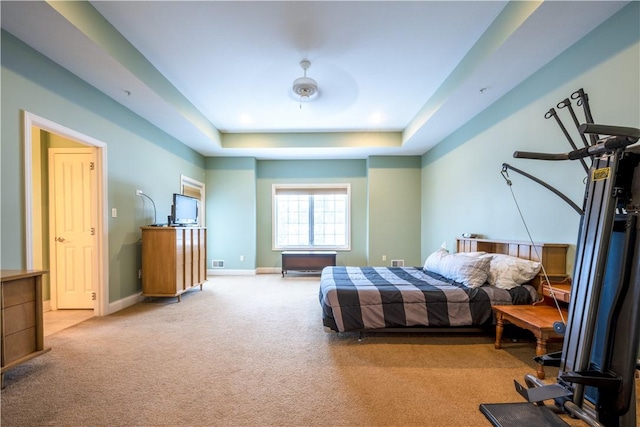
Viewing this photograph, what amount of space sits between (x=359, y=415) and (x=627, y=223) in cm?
166

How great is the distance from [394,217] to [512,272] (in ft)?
10.6

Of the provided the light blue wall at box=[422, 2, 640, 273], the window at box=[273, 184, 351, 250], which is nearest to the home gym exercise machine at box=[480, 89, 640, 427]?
the light blue wall at box=[422, 2, 640, 273]

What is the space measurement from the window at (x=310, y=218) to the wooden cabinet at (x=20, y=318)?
4295 millimetres

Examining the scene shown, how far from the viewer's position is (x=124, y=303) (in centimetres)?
348

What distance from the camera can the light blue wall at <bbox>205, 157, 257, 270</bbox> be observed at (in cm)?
581

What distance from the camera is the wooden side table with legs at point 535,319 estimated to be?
1892 millimetres

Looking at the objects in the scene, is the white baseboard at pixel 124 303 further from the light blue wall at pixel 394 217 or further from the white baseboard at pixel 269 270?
the light blue wall at pixel 394 217

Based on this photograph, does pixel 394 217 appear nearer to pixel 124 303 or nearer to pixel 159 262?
pixel 159 262

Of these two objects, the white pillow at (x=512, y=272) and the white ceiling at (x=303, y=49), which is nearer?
the white ceiling at (x=303, y=49)

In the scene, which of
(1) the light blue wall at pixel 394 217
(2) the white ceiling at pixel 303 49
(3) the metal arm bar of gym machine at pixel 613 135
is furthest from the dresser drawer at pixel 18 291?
(1) the light blue wall at pixel 394 217

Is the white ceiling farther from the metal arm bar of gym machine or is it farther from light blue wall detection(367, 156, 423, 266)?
light blue wall detection(367, 156, 423, 266)

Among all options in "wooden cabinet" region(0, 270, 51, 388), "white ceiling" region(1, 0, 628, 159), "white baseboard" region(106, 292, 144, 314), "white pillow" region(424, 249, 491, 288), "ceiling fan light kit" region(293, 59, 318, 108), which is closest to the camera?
"wooden cabinet" region(0, 270, 51, 388)

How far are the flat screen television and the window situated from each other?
1.93 m

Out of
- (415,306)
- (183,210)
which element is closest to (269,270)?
(183,210)
